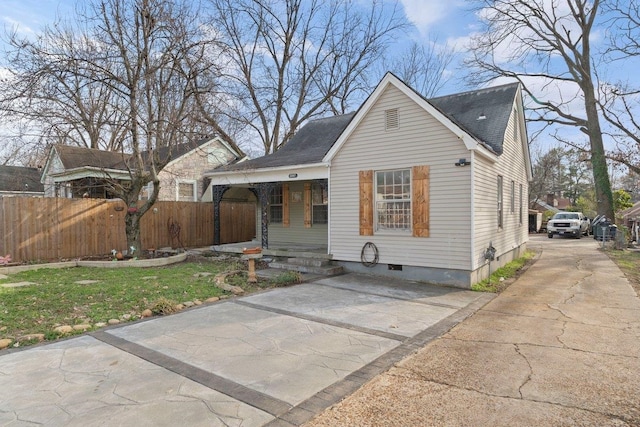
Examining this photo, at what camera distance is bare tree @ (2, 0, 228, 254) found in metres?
9.30

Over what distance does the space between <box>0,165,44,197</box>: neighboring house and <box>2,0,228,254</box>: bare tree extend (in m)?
16.3

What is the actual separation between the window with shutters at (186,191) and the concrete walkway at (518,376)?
652 inches

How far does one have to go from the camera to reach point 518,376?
12.3 ft

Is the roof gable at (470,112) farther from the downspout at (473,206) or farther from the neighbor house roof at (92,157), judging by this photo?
the neighbor house roof at (92,157)

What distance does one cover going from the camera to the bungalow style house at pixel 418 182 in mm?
8328

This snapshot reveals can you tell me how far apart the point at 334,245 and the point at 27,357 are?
722 cm

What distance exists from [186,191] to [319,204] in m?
9.93

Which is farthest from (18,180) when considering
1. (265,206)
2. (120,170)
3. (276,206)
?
(265,206)

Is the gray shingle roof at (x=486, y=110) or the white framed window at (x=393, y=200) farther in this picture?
the gray shingle roof at (x=486, y=110)

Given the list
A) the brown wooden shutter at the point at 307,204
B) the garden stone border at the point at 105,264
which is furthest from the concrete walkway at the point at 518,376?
the garden stone border at the point at 105,264

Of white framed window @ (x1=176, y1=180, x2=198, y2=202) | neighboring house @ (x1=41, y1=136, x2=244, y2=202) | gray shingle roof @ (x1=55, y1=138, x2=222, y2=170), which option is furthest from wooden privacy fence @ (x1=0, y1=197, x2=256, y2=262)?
gray shingle roof @ (x1=55, y1=138, x2=222, y2=170)

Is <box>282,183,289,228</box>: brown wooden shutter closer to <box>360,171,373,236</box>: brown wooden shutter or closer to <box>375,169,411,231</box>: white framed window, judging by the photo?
<box>360,171,373,236</box>: brown wooden shutter

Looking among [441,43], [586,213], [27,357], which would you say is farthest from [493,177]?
[586,213]

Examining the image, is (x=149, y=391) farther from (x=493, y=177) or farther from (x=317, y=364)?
(x=493, y=177)
